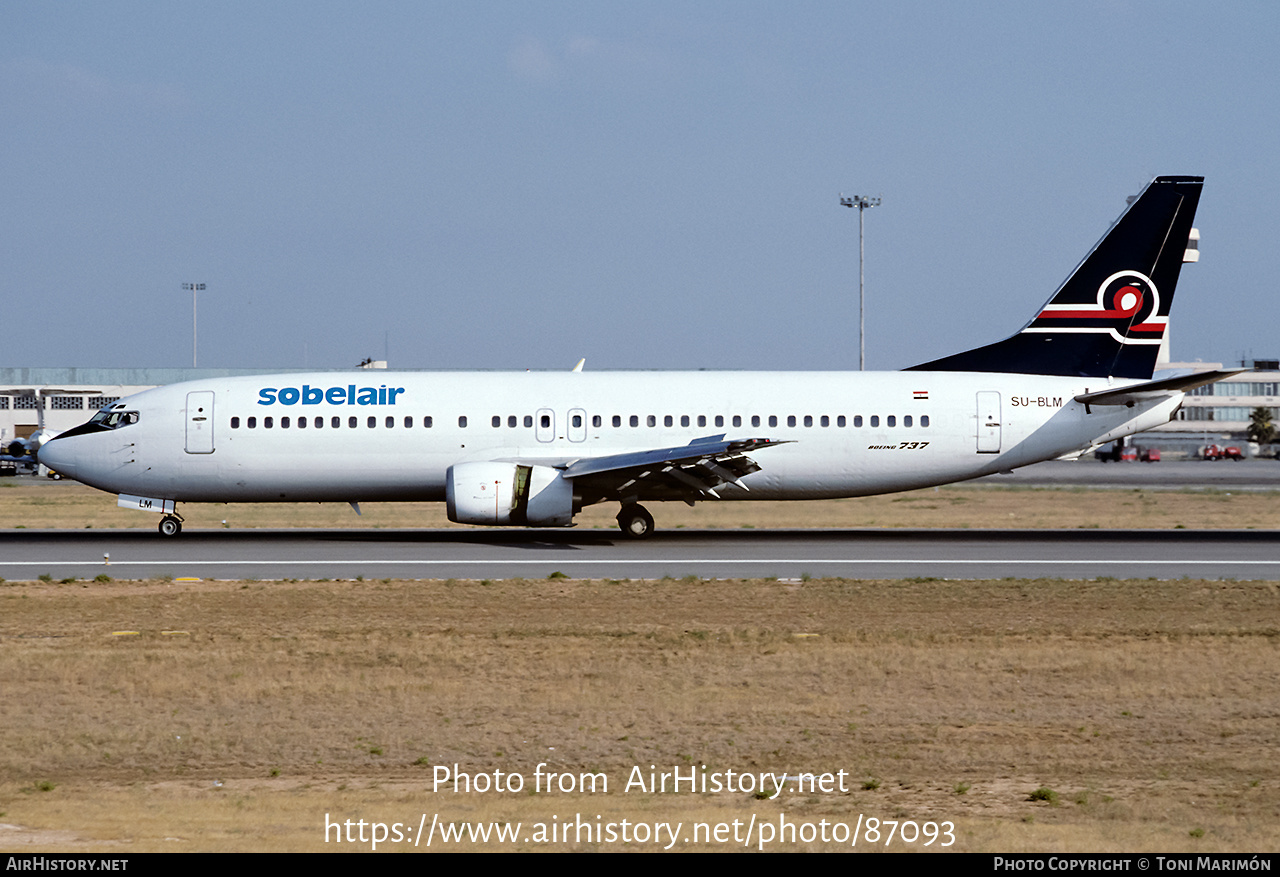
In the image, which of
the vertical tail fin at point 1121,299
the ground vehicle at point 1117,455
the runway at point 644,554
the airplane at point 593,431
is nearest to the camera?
the runway at point 644,554

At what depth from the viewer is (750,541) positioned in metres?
28.0

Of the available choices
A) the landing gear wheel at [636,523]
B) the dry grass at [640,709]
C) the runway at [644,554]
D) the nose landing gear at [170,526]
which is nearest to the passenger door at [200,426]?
the nose landing gear at [170,526]

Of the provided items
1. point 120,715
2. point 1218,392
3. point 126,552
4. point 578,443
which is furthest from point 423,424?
point 1218,392

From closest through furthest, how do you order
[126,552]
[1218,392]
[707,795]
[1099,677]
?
[707,795] → [1099,677] → [126,552] → [1218,392]

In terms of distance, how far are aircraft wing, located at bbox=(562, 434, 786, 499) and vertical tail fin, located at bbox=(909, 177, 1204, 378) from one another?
23.7 ft

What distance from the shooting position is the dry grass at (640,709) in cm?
888

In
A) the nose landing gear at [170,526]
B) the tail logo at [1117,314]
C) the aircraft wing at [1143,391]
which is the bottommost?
the nose landing gear at [170,526]

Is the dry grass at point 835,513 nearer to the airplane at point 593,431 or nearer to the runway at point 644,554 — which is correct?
the runway at point 644,554

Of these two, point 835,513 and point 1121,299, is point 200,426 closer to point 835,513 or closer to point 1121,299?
point 835,513

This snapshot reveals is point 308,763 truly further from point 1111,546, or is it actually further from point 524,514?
point 1111,546

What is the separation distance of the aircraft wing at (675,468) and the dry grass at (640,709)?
7.88 metres

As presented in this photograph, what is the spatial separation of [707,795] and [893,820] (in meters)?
1.37

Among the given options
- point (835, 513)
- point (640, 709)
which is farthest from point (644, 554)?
point (640, 709)

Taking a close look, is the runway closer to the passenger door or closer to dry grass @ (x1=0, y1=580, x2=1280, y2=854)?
the passenger door
